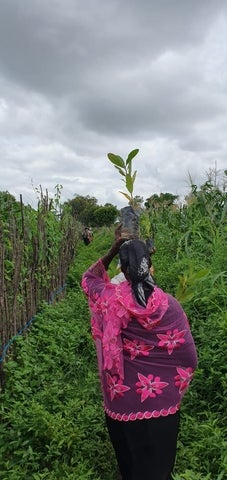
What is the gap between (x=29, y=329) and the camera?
4.48m

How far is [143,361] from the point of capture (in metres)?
1.92

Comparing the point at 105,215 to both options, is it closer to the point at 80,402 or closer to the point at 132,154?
the point at 80,402

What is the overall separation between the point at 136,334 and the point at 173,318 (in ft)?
0.51

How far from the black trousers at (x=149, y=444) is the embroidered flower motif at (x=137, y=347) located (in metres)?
0.26

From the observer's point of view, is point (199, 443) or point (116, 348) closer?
point (116, 348)

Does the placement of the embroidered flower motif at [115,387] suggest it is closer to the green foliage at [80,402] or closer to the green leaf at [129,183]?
the green foliage at [80,402]

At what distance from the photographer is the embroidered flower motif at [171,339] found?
1.89 metres

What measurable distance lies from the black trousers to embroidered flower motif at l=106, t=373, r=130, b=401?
11cm

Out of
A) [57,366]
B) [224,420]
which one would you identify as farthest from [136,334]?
[57,366]

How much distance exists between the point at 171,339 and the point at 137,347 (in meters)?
0.14

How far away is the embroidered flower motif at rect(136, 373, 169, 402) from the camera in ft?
6.27

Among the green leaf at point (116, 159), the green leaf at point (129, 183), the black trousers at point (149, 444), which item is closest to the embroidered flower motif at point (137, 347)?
the black trousers at point (149, 444)

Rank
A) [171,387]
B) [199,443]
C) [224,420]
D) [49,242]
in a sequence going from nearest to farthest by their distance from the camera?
[171,387], [199,443], [224,420], [49,242]

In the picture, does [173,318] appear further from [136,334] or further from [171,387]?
[171,387]
